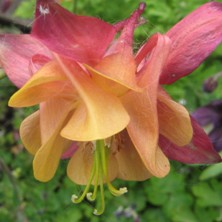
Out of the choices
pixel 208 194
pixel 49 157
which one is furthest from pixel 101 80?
pixel 208 194

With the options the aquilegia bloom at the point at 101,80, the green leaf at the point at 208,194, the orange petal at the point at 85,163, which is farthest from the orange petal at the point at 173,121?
the green leaf at the point at 208,194

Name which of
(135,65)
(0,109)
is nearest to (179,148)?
(135,65)

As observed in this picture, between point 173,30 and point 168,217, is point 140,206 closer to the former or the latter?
point 168,217

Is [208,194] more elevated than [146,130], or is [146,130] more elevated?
[146,130]

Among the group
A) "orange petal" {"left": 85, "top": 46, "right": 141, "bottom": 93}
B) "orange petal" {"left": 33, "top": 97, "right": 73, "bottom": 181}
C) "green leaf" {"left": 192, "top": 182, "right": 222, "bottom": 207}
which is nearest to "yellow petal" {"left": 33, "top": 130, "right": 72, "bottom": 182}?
"orange petal" {"left": 33, "top": 97, "right": 73, "bottom": 181}

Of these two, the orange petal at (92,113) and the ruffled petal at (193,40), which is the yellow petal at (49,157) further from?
the ruffled petal at (193,40)

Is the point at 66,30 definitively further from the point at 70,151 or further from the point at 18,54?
the point at 70,151
